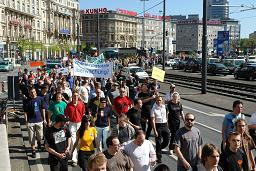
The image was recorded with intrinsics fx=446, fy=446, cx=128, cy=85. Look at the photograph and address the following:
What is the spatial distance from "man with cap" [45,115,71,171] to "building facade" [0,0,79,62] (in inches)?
3266

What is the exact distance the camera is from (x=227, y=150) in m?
6.25

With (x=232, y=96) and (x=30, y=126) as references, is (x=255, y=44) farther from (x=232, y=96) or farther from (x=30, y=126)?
(x=30, y=126)

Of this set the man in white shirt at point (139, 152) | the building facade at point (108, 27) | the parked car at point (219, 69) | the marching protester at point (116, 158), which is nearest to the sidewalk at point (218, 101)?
the man in white shirt at point (139, 152)

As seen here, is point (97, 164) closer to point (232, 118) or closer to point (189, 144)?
point (189, 144)

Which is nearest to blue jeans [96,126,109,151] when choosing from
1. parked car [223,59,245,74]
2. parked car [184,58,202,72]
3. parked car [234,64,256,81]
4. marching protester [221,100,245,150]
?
marching protester [221,100,245,150]

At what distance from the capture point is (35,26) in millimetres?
119625

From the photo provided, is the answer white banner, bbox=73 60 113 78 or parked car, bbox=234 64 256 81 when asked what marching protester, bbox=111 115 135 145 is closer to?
white banner, bbox=73 60 113 78

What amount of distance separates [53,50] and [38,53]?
1079 cm

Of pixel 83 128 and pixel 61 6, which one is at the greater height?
pixel 61 6

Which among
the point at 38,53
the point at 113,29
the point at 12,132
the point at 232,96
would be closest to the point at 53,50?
the point at 38,53

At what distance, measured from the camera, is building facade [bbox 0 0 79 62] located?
9738 centimetres

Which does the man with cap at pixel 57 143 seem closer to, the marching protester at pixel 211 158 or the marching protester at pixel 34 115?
the marching protester at pixel 211 158

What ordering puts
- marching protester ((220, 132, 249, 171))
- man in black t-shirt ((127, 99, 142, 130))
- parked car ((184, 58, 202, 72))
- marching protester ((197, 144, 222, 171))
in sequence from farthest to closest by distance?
1. parked car ((184, 58, 202, 72))
2. man in black t-shirt ((127, 99, 142, 130))
3. marching protester ((220, 132, 249, 171))
4. marching protester ((197, 144, 222, 171))

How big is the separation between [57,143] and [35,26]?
380 ft
